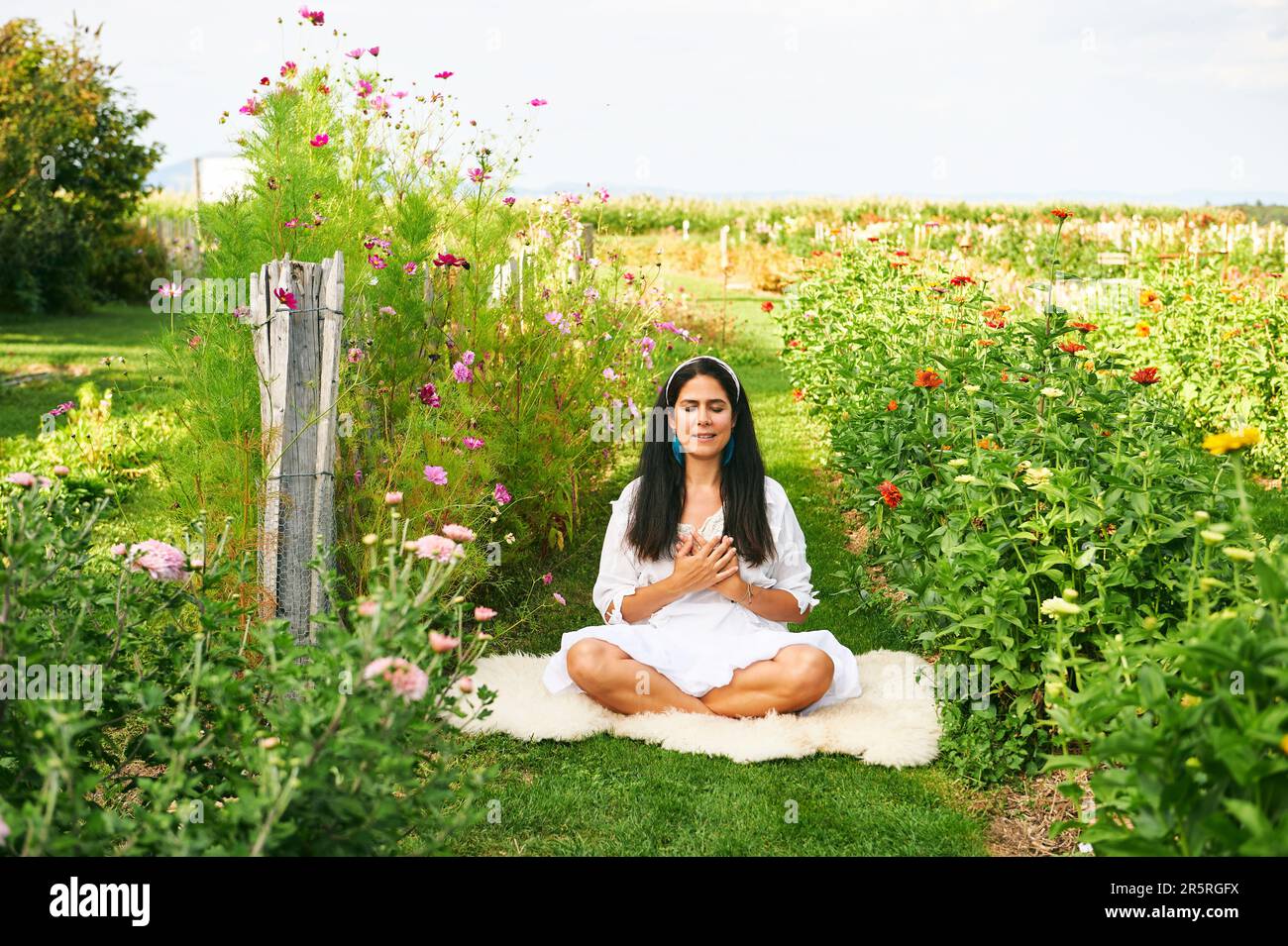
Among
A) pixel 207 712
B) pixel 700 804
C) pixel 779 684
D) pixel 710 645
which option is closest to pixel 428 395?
pixel 710 645

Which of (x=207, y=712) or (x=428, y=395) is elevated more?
(x=428, y=395)

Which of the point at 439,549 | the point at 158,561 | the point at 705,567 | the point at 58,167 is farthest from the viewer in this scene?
the point at 58,167

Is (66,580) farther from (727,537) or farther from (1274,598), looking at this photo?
(1274,598)

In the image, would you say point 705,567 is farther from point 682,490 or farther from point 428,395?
point 428,395

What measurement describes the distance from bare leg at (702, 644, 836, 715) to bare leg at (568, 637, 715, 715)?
0.09 m

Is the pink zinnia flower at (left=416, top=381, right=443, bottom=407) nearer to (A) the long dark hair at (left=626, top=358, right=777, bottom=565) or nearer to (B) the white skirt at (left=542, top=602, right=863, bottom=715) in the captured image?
(A) the long dark hair at (left=626, top=358, right=777, bottom=565)

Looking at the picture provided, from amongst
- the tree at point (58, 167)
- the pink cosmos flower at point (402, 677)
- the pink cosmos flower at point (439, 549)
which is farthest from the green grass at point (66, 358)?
the pink cosmos flower at point (402, 677)

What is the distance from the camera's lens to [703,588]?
152 inches

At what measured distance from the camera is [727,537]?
3705 millimetres

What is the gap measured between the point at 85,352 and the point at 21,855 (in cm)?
1127

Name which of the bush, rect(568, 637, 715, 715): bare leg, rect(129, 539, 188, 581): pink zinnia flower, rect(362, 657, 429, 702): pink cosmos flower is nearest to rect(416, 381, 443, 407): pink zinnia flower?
rect(568, 637, 715, 715): bare leg

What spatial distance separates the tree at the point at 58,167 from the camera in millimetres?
14480

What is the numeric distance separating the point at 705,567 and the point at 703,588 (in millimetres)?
133
